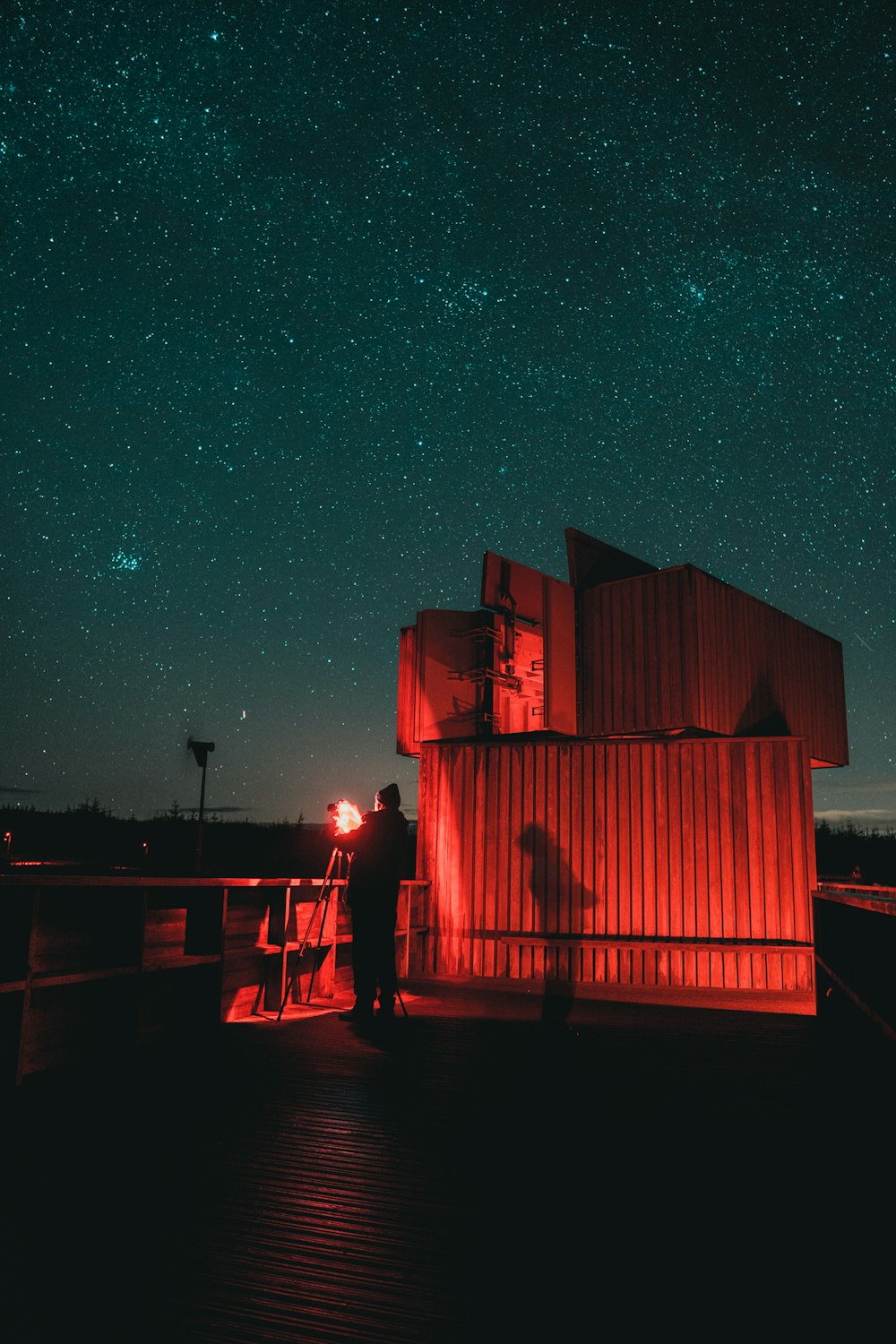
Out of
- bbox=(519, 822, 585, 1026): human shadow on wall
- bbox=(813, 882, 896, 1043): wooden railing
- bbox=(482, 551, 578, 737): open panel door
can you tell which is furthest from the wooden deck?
bbox=(482, 551, 578, 737): open panel door

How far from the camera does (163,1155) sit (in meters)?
3.89

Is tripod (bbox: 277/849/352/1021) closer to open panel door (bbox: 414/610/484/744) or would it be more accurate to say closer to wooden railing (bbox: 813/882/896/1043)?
open panel door (bbox: 414/610/484/744)

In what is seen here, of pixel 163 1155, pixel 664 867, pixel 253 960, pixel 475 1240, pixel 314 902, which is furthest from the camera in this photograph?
pixel 664 867

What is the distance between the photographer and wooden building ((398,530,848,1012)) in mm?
9633

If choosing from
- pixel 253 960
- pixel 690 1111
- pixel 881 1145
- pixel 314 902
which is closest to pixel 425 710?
pixel 314 902

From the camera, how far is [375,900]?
678cm

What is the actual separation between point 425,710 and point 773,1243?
353 inches

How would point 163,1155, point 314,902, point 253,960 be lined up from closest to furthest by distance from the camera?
point 163,1155
point 253,960
point 314,902

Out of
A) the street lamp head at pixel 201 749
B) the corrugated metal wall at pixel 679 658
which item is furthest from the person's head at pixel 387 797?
the street lamp head at pixel 201 749

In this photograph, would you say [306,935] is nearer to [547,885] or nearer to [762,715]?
[547,885]

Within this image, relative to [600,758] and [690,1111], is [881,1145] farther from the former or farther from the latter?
[600,758]

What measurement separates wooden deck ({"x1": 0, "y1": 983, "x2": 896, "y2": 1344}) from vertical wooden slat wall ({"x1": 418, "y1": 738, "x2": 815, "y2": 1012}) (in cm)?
334

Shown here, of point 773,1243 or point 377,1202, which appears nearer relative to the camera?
point 773,1243

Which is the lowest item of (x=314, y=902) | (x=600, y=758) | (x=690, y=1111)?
(x=690, y=1111)
